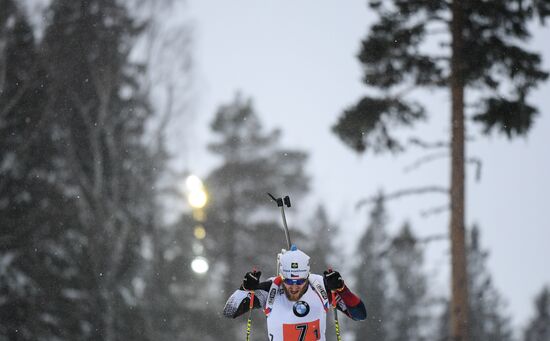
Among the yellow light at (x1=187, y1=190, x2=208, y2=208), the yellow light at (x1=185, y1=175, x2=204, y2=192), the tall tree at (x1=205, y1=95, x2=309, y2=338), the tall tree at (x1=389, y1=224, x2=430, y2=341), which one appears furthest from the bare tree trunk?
the tall tree at (x1=389, y1=224, x2=430, y2=341)

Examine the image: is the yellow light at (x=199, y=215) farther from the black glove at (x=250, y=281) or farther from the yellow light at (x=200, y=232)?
the black glove at (x=250, y=281)

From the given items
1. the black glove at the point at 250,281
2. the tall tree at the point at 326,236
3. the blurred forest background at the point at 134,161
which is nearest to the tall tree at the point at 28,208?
the blurred forest background at the point at 134,161

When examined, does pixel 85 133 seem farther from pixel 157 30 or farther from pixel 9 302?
pixel 9 302

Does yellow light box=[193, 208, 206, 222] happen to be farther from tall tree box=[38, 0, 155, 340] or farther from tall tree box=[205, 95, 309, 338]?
tall tree box=[38, 0, 155, 340]

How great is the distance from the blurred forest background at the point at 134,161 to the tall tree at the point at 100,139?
4cm

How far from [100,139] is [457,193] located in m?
11.8

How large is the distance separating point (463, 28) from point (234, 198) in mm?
15266

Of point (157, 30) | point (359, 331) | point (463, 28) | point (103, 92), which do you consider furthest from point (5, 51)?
point (359, 331)

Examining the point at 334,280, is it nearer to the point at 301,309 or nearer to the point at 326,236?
the point at 301,309

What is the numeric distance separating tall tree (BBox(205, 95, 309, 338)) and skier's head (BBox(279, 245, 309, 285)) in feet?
61.1

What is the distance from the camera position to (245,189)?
28172mm

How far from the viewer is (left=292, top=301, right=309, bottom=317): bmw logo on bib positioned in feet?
26.8

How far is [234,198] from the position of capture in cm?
2797

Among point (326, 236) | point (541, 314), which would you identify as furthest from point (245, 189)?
point (541, 314)
